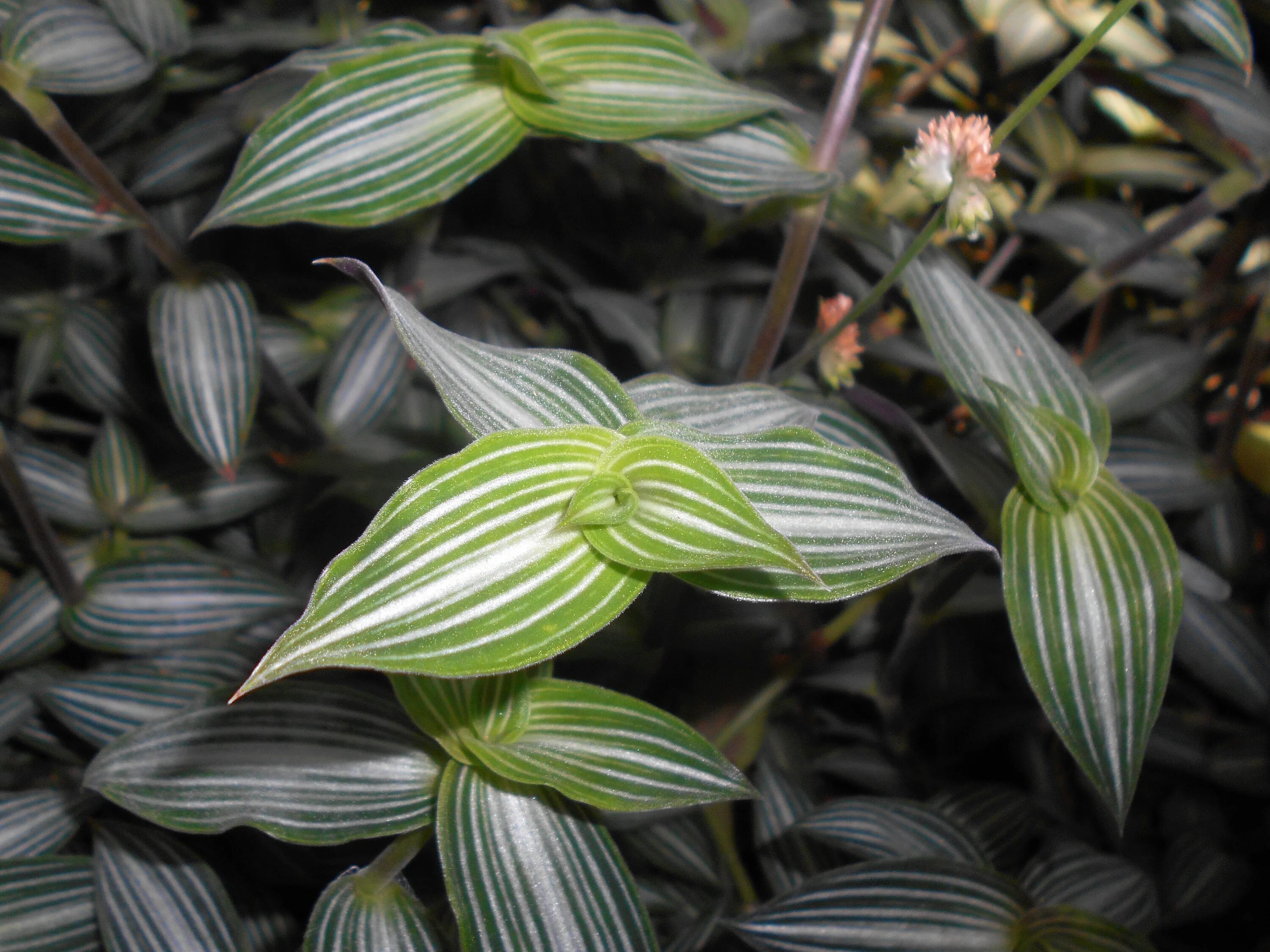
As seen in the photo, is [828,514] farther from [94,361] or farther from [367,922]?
[94,361]

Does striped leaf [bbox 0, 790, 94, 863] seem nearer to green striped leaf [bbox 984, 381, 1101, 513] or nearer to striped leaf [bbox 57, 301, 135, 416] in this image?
striped leaf [bbox 57, 301, 135, 416]

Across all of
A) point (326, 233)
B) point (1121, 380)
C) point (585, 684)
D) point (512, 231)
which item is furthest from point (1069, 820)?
point (326, 233)

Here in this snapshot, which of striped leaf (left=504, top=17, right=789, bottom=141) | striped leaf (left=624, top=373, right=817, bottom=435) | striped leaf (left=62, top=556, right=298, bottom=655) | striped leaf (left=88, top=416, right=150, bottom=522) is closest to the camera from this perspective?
striped leaf (left=624, top=373, right=817, bottom=435)

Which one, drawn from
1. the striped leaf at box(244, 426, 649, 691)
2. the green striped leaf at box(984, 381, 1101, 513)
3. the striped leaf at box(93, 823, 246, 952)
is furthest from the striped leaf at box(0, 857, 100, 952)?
the green striped leaf at box(984, 381, 1101, 513)

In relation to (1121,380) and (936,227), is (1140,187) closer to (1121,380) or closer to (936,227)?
(1121,380)

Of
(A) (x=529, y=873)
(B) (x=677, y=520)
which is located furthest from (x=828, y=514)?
(A) (x=529, y=873)

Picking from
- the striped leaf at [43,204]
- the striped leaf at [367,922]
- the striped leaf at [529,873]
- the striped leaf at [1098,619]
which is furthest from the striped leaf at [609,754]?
the striped leaf at [43,204]

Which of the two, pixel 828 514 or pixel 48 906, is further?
pixel 48 906
